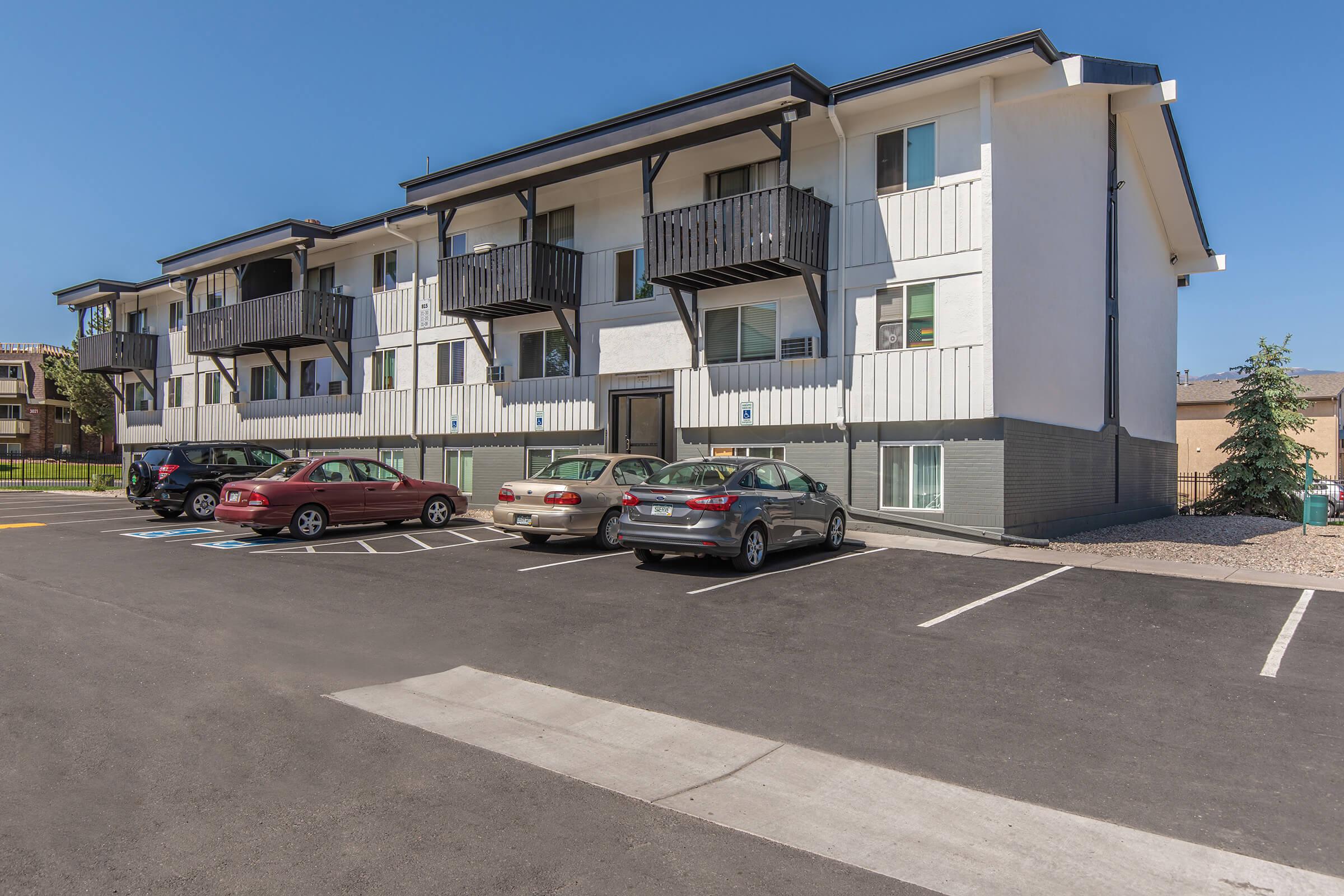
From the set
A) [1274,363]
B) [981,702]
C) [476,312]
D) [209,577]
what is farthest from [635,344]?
[1274,363]

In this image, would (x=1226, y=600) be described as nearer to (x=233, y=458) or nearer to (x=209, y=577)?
(x=209, y=577)

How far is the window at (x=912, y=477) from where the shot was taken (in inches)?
623

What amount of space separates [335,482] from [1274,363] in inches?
1109

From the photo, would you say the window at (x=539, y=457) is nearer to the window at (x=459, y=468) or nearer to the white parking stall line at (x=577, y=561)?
the window at (x=459, y=468)

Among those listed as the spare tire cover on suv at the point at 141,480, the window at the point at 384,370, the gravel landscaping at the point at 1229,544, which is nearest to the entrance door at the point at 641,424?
the window at the point at 384,370

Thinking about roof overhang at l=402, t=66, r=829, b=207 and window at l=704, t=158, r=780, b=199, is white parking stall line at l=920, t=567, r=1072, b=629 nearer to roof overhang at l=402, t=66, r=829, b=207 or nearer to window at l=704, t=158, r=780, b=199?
roof overhang at l=402, t=66, r=829, b=207

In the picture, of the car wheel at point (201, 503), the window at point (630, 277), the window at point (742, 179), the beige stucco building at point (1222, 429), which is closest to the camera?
the window at point (742, 179)

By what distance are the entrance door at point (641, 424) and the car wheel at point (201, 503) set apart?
9335 mm

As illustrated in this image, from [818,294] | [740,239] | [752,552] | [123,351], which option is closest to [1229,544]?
[818,294]

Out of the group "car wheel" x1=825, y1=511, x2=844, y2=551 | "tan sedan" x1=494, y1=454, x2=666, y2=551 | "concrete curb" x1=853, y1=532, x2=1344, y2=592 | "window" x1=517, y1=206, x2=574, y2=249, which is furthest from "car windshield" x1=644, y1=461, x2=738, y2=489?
"window" x1=517, y1=206, x2=574, y2=249

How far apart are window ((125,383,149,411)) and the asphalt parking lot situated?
2837 centimetres

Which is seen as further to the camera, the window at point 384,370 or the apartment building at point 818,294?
the window at point 384,370

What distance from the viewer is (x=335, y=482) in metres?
16.0

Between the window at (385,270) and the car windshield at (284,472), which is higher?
the window at (385,270)
